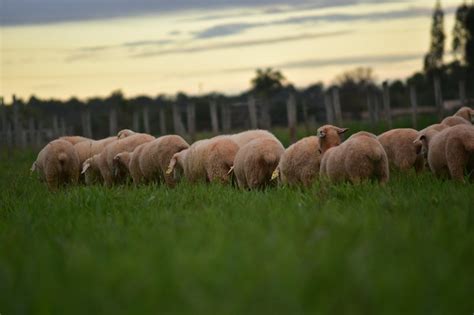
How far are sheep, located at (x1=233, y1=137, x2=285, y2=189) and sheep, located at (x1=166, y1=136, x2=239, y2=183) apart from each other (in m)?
0.47

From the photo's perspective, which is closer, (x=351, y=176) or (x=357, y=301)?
(x=357, y=301)

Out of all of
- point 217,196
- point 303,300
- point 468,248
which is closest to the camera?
point 303,300

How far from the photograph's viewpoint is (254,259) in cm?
428

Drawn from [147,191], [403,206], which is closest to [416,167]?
[147,191]

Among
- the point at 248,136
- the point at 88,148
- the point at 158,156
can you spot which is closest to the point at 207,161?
the point at 248,136

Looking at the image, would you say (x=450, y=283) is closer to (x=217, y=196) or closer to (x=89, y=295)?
(x=89, y=295)

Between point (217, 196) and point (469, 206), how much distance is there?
308cm

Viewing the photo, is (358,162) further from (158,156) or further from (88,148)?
(88,148)

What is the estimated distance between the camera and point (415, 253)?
4.57 meters

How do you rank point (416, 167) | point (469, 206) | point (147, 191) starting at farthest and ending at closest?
point (416, 167)
point (147, 191)
point (469, 206)

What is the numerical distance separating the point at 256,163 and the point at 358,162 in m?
1.82

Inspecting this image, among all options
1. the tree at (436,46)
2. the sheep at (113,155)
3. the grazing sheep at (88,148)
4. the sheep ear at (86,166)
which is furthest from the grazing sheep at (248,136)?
the tree at (436,46)

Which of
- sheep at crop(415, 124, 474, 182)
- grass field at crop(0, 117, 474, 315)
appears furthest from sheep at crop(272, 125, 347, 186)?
grass field at crop(0, 117, 474, 315)

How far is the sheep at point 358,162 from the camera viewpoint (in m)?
9.20
